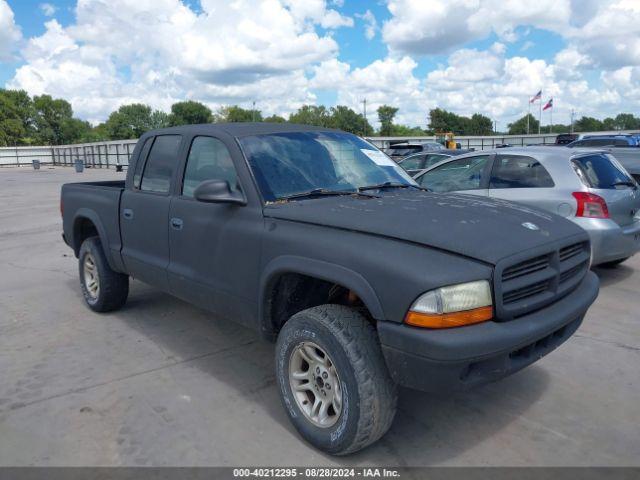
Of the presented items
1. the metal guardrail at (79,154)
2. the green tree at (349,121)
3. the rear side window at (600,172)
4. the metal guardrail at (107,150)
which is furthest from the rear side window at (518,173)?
the green tree at (349,121)

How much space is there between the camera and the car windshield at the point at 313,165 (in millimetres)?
3553

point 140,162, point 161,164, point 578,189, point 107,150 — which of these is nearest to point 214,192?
point 161,164

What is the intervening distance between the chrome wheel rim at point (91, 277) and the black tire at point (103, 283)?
0.01m

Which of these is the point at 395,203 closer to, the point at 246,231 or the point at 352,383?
the point at 246,231

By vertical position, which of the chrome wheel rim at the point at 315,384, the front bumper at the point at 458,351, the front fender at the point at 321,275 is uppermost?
the front fender at the point at 321,275

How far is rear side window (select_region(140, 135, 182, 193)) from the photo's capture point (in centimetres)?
435

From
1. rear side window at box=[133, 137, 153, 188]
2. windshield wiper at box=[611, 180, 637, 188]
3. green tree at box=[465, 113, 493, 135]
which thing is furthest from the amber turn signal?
green tree at box=[465, 113, 493, 135]

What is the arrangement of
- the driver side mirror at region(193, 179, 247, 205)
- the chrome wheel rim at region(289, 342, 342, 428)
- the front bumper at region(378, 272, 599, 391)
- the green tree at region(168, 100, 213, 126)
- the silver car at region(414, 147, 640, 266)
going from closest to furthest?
the front bumper at region(378, 272, 599, 391)
the chrome wheel rim at region(289, 342, 342, 428)
the driver side mirror at region(193, 179, 247, 205)
the silver car at region(414, 147, 640, 266)
the green tree at region(168, 100, 213, 126)

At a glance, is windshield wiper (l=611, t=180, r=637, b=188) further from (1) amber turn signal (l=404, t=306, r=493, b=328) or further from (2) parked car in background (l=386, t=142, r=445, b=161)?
(2) parked car in background (l=386, t=142, r=445, b=161)

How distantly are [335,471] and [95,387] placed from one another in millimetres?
1958

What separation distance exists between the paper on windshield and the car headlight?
1898 millimetres

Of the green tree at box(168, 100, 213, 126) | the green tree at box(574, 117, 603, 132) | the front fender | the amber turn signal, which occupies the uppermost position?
the green tree at box(168, 100, 213, 126)

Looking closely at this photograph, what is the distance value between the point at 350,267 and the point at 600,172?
4.46 m

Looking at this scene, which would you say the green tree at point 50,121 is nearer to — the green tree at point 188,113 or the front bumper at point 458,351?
the green tree at point 188,113
